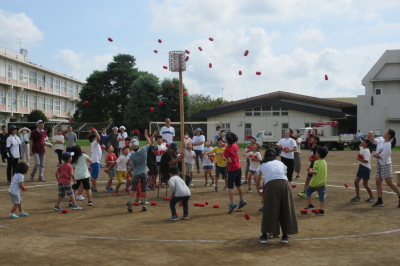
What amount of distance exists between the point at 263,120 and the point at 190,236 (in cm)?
4308

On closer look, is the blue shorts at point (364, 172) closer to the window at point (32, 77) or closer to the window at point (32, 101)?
the window at point (32, 77)

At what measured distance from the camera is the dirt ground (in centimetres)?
562

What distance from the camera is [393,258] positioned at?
18.5ft

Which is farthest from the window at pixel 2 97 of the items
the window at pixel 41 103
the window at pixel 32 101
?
the window at pixel 41 103

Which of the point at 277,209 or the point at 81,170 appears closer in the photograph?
the point at 277,209

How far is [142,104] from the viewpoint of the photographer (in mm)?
58562

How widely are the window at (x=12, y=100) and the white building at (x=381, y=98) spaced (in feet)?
176

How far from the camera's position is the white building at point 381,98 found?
43.8 metres

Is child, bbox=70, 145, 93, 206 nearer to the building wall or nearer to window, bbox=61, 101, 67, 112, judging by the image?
the building wall

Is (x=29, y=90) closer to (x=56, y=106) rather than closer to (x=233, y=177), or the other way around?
(x=56, y=106)

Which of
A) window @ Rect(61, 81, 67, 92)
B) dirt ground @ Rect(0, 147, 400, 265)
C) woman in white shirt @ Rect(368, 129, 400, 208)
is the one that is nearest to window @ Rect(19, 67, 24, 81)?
window @ Rect(61, 81, 67, 92)

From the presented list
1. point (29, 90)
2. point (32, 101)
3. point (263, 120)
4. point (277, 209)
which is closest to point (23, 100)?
point (29, 90)

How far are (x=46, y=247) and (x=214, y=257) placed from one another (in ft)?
9.30

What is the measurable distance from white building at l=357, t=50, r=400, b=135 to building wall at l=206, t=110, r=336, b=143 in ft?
15.0
